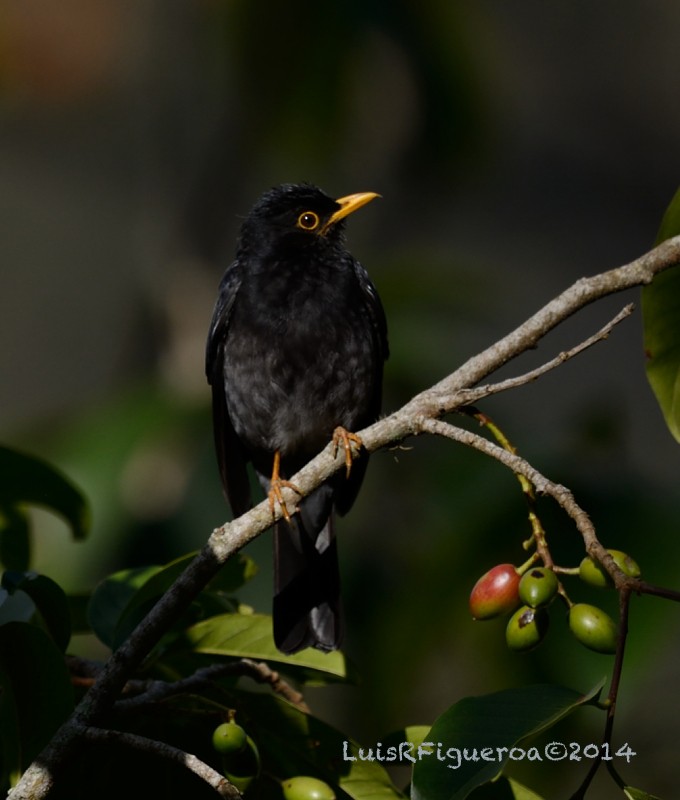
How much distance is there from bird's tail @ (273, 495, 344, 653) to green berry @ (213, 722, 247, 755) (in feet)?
3.10

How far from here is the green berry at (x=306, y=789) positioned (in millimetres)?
2109

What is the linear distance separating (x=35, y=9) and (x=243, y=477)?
4.78 metres

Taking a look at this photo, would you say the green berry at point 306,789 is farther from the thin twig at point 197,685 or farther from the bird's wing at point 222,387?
the bird's wing at point 222,387

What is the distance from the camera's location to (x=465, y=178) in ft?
20.4

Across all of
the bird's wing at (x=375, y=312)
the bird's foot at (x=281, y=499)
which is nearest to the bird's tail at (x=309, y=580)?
the bird's foot at (x=281, y=499)

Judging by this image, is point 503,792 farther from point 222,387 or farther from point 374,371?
point 222,387

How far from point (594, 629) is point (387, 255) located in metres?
4.61

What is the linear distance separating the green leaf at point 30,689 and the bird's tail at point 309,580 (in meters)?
0.98

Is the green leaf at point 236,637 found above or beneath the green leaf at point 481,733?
above

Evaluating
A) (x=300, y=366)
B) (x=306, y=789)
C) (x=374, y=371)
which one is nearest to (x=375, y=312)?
(x=374, y=371)

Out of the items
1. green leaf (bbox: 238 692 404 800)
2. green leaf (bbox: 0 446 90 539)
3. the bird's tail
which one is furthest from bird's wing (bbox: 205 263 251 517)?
green leaf (bbox: 238 692 404 800)

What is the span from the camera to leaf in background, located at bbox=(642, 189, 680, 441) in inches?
92.5

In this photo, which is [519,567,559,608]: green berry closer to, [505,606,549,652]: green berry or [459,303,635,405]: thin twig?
[505,606,549,652]: green berry

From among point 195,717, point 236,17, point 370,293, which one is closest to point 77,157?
point 236,17
